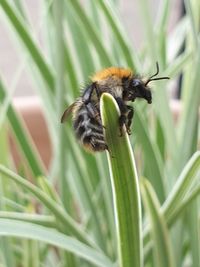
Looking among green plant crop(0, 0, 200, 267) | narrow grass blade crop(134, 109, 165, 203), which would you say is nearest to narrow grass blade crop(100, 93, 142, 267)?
green plant crop(0, 0, 200, 267)

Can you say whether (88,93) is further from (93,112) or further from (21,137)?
(21,137)

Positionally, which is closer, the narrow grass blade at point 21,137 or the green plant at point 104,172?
the green plant at point 104,172

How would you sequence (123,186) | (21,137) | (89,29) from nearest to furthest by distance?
(123,186) → (89,29) → (21,137)

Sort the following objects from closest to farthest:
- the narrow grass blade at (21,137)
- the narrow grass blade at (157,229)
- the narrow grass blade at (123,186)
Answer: the narrow grass blade at (123,186), the narrow grass blade at (157,229), the narrow grass blade at (21,137)

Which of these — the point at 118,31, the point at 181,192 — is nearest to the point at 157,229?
the point at 181,192

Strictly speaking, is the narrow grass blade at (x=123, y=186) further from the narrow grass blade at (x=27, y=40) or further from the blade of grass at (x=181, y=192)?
the narrow grass blade at (x=27, y=40)

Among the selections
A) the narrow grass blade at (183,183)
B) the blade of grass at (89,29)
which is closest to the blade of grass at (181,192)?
the narrow grass blade at (183,183)

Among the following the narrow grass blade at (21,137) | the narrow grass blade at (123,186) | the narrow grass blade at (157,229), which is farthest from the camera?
the narrow grass blade at (21,137)
